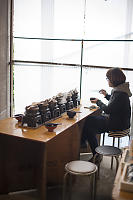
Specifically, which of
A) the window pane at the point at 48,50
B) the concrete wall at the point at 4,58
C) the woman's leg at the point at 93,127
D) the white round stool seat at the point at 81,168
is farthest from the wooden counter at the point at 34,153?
the concrete wall at the point at 4,58

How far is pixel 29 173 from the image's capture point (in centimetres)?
273

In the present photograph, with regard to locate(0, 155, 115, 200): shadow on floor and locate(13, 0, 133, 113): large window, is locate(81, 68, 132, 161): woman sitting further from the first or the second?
locate(13, 0, 133, 113): large window

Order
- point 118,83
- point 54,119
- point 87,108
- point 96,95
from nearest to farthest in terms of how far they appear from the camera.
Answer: point 54,119
point 118,83
point 87,108
point 96,95

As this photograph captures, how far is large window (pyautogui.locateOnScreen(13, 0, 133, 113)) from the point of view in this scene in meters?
3.97

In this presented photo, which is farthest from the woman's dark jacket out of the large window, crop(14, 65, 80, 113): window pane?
crop(14, 65, 80, 113): window pane

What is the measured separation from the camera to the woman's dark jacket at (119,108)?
10.5 ft

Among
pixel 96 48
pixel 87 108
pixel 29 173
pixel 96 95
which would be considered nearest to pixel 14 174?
pixel 29 173

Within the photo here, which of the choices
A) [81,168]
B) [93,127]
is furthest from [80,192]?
[93,127]

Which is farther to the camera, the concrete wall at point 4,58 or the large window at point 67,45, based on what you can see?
the concrete wall at point 4,58

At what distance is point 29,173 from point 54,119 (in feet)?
2.05

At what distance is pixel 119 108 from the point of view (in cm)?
320

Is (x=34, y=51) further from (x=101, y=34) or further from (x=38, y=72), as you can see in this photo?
(x=101, y=34)

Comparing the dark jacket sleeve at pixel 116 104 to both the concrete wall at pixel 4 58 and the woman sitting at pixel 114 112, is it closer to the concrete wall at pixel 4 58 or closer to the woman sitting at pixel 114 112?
the woman sitting at pixel 114 112

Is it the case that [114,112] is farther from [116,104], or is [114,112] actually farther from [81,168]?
[81,168]
